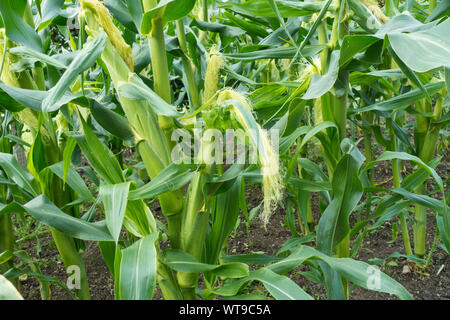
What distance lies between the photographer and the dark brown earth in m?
1.51

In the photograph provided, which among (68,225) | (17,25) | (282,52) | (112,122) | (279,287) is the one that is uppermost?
(17,25)

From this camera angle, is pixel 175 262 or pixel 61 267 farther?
pixel 61 267

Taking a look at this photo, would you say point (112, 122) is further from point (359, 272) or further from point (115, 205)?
point (359, 272)

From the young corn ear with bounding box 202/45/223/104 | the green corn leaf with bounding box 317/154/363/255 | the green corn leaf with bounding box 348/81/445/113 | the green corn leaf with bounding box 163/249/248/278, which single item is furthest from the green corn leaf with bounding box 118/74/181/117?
the green corn leaf with bounding box 348/81/445/113

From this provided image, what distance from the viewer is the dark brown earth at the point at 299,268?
151cm

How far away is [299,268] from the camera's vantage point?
171cm

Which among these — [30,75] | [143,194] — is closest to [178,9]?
[143,194]

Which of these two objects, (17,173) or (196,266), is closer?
(196,266)

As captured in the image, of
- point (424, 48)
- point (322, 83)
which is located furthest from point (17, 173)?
point (424, 48)

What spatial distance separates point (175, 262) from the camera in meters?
0.83

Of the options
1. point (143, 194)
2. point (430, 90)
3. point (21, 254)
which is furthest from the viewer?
point (21, 254)
